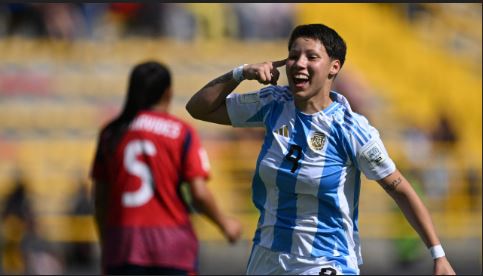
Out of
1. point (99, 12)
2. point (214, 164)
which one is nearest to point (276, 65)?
point (214, 164)

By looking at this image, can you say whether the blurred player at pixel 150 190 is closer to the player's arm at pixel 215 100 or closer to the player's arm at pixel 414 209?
the player's arm at pixel 215 100

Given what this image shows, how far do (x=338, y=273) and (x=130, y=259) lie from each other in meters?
1.42

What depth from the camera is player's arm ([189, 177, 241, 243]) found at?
6.40 metres

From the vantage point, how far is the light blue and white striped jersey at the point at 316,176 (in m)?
5.43

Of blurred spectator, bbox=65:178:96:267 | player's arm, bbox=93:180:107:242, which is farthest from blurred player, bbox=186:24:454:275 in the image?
blurred spectator, bbox=65:178:96:267

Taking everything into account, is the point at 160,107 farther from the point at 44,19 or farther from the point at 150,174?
the point at 44,19

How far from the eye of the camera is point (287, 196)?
548cm

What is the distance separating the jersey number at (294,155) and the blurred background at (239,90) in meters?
11.4

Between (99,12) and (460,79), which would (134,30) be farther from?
(460,79)

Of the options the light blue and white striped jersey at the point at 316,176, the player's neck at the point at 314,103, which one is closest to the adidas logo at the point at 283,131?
the light blue and white striped jersey at the point at 316,176

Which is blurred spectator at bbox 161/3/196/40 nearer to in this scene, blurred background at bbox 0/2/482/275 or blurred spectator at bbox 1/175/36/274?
blurred background at bbox 0/2/482/275

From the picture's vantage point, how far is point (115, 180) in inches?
253

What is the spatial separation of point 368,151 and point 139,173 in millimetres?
1546

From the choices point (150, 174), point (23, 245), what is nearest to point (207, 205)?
point (150, 174)
